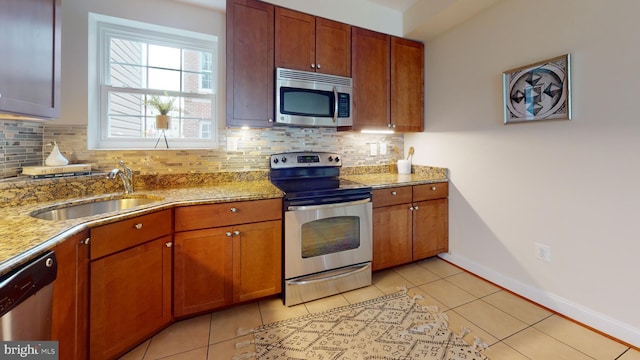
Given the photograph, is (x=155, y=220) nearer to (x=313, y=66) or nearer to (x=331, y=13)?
(x=313, y=66)

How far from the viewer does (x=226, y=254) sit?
6.09ft

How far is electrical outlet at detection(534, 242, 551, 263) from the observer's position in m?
2.02

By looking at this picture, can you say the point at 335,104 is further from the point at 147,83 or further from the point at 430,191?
the point at 147,83

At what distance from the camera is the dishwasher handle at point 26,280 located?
2.56ft

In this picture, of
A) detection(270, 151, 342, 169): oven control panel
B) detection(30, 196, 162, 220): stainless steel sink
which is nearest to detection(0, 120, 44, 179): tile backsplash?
detection(30, 196, 162, 220): stainless steel sink

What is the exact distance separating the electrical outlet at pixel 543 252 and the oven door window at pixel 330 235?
4.50 feet

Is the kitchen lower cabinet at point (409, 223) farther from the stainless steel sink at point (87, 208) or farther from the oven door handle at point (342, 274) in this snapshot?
the stainless steel sink at point (87, 208)

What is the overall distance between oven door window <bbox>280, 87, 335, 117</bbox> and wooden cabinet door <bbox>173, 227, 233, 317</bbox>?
3.67ft

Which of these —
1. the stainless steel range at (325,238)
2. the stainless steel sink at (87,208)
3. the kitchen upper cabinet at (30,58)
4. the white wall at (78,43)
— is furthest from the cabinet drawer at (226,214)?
the white wall at (78,43)

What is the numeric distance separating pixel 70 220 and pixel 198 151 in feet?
3.66

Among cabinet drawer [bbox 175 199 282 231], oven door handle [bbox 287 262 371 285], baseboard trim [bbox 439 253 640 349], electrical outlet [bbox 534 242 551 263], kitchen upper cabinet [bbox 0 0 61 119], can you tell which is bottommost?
baseboard trim [bbox 439 253 640 349]

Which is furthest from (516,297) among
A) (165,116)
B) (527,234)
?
(165,116)

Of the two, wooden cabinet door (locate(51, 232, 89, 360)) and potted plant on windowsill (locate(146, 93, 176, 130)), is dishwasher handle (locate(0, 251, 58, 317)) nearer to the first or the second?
wooden cabinet door (locate(51, 232, 89, 360))

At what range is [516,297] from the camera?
2.18m
